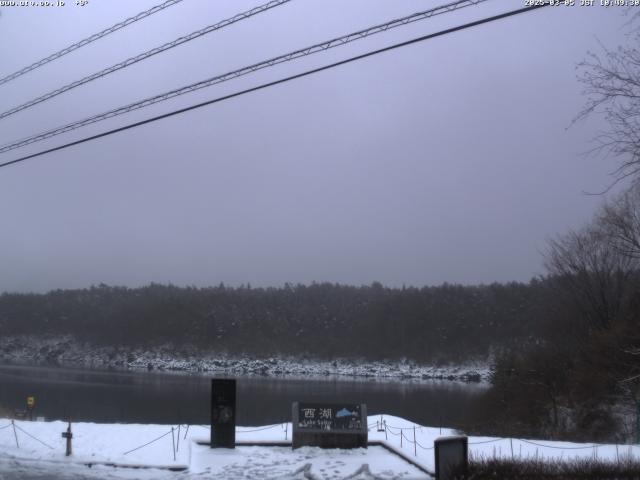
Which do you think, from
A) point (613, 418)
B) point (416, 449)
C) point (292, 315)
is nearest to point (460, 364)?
point (292, 315)

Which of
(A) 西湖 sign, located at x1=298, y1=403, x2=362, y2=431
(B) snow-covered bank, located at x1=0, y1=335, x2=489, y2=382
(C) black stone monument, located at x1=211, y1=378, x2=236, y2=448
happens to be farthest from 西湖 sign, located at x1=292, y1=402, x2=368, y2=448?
(B) snow-covered bank, located at x1=0, y1=335, x2=489, y2=382

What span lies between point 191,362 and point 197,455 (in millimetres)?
133478

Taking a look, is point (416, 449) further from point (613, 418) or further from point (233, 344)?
point (233, 344)

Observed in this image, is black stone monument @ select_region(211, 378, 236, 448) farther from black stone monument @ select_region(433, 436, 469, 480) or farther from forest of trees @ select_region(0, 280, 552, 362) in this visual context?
forest of trees @ select_region(0, 280, 552, 362)

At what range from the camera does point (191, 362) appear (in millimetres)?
145875

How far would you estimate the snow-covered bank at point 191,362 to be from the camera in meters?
129

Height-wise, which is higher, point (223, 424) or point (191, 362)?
point (223, 424)

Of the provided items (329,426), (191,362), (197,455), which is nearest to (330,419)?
(329,426)

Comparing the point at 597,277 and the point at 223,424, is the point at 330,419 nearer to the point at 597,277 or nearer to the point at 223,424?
the point at 223,424

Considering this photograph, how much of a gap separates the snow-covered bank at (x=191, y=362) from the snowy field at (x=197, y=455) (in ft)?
325

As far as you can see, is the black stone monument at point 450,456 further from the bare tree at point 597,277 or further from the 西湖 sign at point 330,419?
the bare tree at point 597,277

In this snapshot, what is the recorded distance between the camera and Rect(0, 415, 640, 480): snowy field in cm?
1476

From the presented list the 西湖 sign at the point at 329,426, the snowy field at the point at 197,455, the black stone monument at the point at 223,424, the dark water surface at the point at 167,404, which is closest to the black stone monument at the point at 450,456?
the snowy field at the point at 197,455

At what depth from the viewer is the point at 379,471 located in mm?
15180
